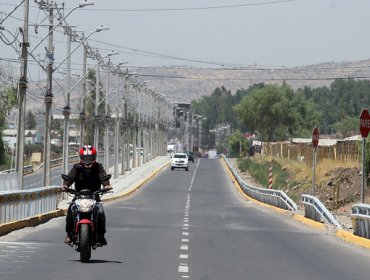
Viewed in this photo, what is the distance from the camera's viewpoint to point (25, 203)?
30.1m

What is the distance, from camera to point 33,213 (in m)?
31.9

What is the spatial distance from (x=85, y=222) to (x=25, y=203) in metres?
13.3

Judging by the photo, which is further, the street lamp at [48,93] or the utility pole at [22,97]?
the street lamp at [48,93]

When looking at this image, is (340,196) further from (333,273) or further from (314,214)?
(333,273)

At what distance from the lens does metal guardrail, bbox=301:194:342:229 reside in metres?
32.9

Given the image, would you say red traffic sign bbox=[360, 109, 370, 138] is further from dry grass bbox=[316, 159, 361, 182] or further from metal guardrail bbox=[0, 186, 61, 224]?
dry grass bbox=[316, 159, 361, 182]

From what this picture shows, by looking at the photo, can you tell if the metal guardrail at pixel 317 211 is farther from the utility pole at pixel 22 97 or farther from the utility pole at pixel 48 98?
the utility pole at pixel 48 98

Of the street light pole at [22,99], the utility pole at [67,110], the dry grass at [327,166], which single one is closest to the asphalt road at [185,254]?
the street light pole at [22,99]

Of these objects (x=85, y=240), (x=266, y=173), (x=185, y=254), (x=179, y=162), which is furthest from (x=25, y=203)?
(x=179, y=162)

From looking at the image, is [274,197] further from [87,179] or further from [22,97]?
[87,179]

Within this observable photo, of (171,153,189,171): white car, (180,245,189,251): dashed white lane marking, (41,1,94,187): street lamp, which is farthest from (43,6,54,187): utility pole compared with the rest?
(171,153,189,171): white car

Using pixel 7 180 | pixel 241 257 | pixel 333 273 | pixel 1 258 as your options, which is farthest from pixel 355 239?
pixel 7 180

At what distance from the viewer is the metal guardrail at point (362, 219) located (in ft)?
82.1

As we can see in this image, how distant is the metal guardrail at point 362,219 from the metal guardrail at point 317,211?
14.0 feet
